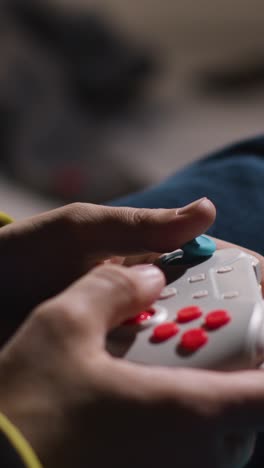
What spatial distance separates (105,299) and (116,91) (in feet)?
3.75

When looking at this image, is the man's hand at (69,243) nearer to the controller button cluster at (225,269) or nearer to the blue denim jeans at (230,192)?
the controller button cluster at (225,269)

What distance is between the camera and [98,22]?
1.50m

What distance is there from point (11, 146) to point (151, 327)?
0.96 m

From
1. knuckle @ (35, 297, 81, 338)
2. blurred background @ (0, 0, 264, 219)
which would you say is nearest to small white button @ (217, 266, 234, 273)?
knuckle @ (35, 297, 81, 338)

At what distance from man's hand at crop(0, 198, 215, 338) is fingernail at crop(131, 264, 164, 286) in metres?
0.05

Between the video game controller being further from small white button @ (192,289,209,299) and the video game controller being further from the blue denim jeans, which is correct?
the blue denim jeans

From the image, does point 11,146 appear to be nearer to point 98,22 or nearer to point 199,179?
point 98,22

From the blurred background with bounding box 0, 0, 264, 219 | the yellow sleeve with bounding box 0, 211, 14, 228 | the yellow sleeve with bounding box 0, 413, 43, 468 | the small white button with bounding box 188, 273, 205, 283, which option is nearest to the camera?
the yellow sleeve with bounding box 0, 413, 43, 468

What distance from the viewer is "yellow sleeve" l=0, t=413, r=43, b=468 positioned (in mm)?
321

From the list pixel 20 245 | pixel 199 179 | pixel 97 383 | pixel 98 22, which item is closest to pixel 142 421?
pixel 97 383

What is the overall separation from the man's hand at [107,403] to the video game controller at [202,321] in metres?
0.01

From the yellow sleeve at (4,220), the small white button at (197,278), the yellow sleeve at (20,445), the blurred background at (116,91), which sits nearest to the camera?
the yellow sleeve at (20,445)

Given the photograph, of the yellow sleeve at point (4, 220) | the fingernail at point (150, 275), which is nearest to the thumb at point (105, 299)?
the fingernail at point (150, 275)

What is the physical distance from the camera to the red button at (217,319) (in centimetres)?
37
